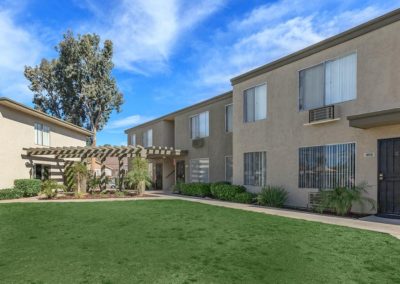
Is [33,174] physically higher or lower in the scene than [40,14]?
lower

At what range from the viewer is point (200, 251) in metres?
6.20

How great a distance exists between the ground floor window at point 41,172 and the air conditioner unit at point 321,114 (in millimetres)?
17604

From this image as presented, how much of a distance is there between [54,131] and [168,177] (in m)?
9.38

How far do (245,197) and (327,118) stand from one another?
17.3 ft

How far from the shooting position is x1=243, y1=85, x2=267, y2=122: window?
50.0 ft

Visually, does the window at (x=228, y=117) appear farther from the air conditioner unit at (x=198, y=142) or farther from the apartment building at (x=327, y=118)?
the air conditioner unit at (x=198, y=142)

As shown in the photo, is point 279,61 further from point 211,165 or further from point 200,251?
point 200,251

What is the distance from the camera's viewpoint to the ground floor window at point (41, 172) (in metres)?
21.5

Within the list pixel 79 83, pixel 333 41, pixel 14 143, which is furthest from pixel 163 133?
pixel 333 41

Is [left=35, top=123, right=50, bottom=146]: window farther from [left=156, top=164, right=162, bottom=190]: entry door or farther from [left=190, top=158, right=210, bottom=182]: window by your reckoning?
[left=190, top=158, right=210, bottom=182]: window

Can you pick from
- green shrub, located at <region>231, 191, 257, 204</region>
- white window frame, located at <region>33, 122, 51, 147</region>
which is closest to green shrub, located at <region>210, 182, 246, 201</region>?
green shrub, located at <region>231, 191, 257, 204</region>

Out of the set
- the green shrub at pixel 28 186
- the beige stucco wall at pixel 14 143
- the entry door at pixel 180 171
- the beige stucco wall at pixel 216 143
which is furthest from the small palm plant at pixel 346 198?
the beige stucco wall at pixel 14 143

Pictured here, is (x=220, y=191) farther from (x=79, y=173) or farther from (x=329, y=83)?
(x=79, y=173)

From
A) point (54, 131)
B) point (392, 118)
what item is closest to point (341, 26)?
point (392, 118)
